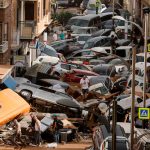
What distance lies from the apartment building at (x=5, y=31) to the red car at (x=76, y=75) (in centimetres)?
347

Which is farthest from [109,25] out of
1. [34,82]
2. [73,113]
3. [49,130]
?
[49,130]

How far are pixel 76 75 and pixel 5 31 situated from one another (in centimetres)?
462

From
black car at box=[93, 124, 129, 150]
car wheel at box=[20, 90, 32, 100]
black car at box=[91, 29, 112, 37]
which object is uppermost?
black car at box=[93, 124, 129, 150]

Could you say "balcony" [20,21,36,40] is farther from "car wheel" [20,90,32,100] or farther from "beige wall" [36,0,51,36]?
"car wheel" [20,90,32,100]

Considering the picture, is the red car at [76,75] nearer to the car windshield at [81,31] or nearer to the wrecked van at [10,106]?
the wrecked van at [10,106]

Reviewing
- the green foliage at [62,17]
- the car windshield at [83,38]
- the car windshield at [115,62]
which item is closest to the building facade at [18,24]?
the car windshield at [83,38]

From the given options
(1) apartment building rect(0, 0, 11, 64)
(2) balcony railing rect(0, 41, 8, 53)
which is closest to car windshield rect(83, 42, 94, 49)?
(1) apartment building rect(0, 0, 11, 64)

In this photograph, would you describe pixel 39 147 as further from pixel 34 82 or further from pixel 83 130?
pixel 34 82

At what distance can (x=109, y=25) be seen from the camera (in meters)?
60.4

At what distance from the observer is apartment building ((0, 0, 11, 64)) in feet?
108

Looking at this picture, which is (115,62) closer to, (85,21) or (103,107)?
(103,107)

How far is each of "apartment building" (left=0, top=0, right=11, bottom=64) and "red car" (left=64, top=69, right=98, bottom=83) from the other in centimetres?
347

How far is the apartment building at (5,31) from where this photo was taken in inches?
1297

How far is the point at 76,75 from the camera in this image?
3603cm
